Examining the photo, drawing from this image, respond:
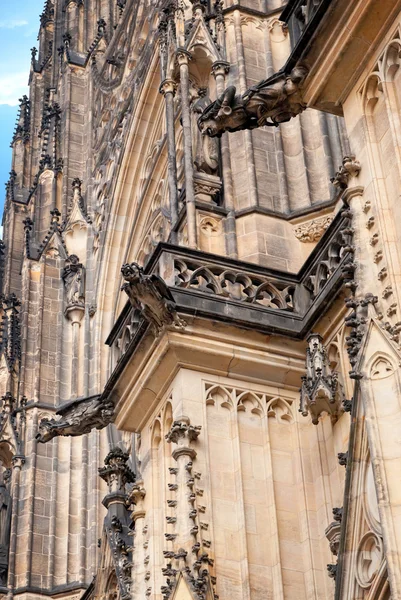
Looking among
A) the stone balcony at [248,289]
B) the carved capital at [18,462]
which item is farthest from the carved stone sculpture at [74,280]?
the stone balcony at [248,289]

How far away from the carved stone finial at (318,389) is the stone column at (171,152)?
139 inches

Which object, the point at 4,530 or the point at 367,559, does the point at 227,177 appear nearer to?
the point at 367,559

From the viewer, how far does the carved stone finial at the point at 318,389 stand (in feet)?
37.6

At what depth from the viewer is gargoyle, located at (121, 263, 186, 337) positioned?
1179 centimetres

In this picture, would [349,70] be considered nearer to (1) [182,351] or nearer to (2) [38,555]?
(1) [182,351]

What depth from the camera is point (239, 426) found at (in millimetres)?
11992

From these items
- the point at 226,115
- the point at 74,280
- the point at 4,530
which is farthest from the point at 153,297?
the point at 74,280

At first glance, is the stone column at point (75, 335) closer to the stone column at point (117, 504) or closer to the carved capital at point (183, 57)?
the carved capital at point (183, 57)

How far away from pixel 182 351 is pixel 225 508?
1.57 m

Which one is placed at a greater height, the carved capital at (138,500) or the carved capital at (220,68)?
the carved capital at (220,68)

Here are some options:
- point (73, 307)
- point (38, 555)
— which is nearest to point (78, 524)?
point (38, 555)

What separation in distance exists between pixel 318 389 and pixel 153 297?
1.72 meters

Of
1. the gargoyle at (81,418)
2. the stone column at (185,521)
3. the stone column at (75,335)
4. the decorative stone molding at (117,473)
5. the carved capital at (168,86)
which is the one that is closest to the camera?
the stone column at (185,521)

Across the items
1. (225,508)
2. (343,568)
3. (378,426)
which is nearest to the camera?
(378,426)
